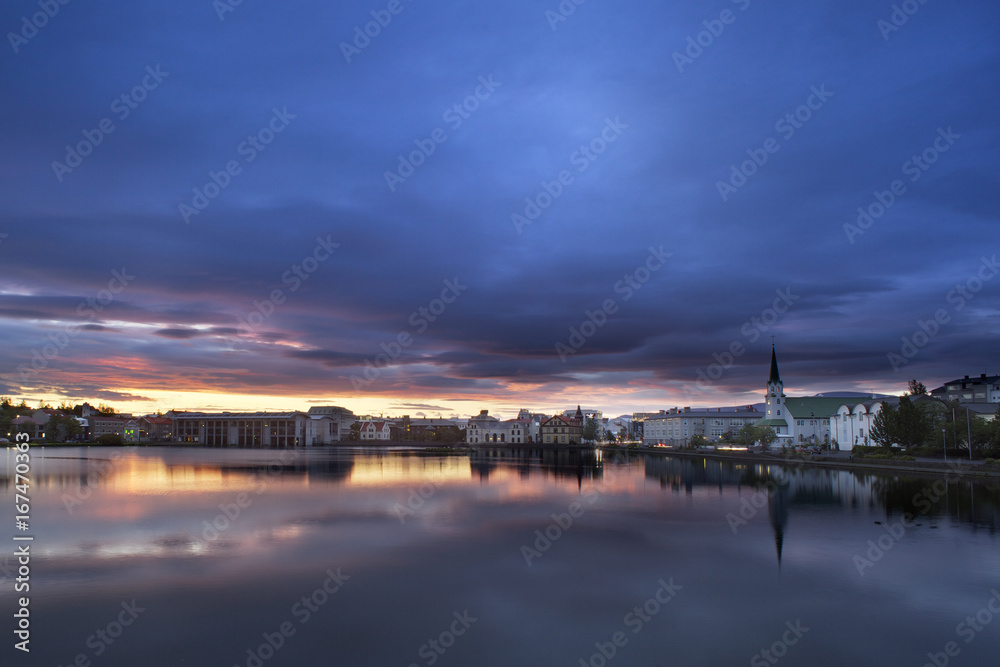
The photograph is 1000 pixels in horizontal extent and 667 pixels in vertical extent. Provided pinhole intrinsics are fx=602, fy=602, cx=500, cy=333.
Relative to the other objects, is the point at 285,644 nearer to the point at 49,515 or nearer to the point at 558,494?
the point at 49,515

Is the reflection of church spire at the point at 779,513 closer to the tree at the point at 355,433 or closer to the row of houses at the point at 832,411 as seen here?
the row of houses at the point at 832,411

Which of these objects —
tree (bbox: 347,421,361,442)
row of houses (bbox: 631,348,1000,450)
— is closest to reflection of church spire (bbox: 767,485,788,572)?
row of houses (bbox: 631,348,1000,450)

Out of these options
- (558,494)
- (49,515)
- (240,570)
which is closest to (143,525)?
(49,515)

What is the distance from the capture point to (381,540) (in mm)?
19484

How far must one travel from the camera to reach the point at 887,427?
52.9m

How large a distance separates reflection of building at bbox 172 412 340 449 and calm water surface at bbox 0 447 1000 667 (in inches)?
3767

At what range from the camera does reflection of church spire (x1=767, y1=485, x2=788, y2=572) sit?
1991 centimetres

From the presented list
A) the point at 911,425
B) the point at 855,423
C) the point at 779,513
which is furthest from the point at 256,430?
the point at 779,513

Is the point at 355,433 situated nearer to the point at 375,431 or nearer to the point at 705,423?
the point at 375,431

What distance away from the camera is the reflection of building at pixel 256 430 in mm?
121875

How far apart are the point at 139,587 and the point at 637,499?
24176 mm

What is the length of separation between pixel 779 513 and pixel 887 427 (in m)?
34.4

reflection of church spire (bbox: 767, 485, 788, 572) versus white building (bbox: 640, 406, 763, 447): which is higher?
reflection of church spire (bbox: 767, 485, 788, 572)

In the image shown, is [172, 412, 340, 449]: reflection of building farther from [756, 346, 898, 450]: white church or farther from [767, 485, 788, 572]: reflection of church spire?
[767, 485, 788, 572]: reflection of church spire
